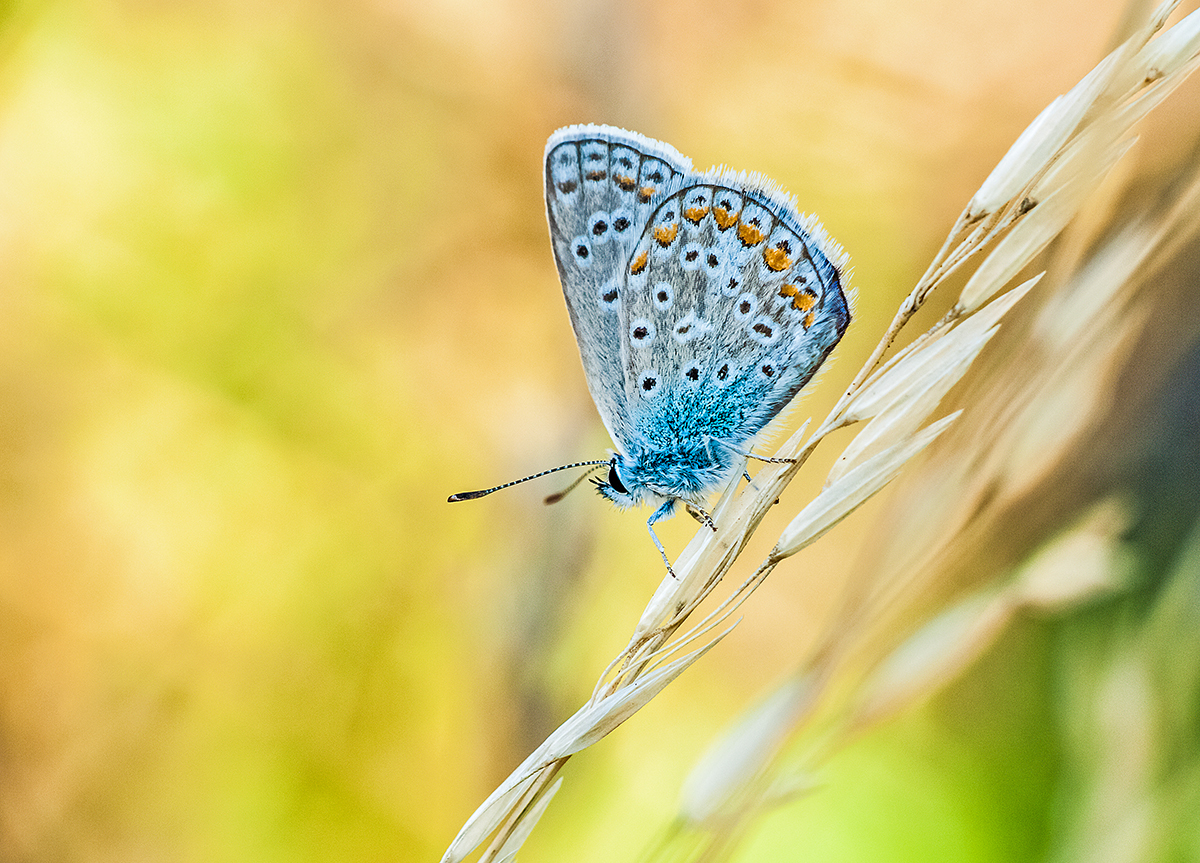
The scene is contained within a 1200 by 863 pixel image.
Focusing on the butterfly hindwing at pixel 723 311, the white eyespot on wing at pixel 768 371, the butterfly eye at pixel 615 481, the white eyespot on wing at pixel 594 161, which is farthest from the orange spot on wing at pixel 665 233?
the butterfly eye at pixel 615 481

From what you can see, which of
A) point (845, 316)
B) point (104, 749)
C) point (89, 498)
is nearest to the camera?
point (845, 316)

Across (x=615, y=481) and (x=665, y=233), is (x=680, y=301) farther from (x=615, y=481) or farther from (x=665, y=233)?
(x=615, y=481)

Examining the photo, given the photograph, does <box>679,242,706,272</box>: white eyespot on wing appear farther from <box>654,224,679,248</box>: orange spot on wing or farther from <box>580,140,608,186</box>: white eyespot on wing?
<box>580,140,608,186</box>: white eyespot on wing

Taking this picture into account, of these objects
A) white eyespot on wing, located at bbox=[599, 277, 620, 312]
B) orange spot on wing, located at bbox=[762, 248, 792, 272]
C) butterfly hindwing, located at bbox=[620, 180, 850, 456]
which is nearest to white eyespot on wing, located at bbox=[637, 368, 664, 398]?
butterfly hindwing, located at bbox=[620, 180, 850, 456]

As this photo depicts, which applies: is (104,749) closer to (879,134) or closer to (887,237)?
(887,237)

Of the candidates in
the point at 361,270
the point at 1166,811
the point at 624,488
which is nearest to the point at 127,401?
the point at 361,270

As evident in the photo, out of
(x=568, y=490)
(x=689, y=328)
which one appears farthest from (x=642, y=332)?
(x=568, y=490)

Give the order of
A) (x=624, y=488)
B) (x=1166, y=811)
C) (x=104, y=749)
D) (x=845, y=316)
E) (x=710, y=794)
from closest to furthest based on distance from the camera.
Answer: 1. (x=710, y=794)
2. (x=1166, y=811)
3. (x=845, y=316)
4. (x=624, y=488)
5. (x=104, y=749)

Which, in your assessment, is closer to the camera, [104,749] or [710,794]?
[710,794]
